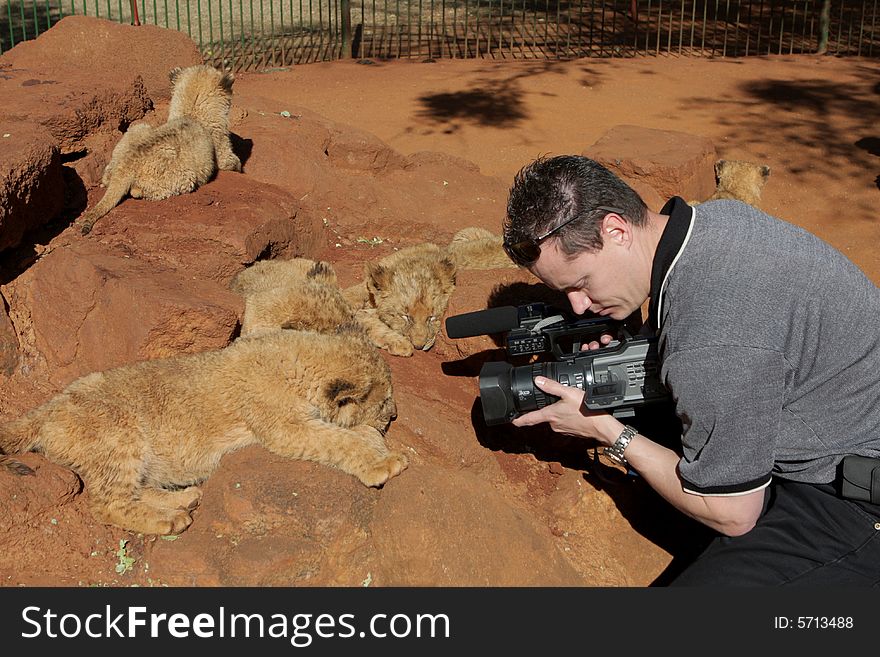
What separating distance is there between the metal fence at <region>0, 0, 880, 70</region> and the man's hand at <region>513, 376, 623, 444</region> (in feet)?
46.5

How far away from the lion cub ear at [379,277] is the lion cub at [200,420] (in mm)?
1704

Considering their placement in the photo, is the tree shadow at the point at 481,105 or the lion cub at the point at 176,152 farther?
the tree shadow at the point at 481,105

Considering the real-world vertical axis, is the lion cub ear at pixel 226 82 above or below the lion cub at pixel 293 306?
above

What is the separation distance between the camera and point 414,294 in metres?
6.96

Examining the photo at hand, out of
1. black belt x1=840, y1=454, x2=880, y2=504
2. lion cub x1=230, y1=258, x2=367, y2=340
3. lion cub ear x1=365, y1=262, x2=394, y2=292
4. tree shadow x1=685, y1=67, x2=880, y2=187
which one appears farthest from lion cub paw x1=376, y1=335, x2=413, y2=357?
tree shadow x1=685, y1=67, x2=880, y2=187

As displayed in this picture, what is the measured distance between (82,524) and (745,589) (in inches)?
132

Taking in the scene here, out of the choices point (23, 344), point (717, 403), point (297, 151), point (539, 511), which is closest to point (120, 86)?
point (297, 151)

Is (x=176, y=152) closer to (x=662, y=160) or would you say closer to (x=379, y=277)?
(x=379, y=277)

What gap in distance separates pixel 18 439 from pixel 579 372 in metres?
3.00

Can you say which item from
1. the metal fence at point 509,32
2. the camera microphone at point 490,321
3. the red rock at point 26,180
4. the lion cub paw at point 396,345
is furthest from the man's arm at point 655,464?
the metal fence at point 509,32

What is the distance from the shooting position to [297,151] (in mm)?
9844

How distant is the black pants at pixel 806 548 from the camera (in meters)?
4.05

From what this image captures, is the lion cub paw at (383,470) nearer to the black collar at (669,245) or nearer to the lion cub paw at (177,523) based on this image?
the lion cub paw at (177,523)

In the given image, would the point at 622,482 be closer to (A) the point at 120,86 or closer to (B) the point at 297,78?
(A) the point at 120,86
